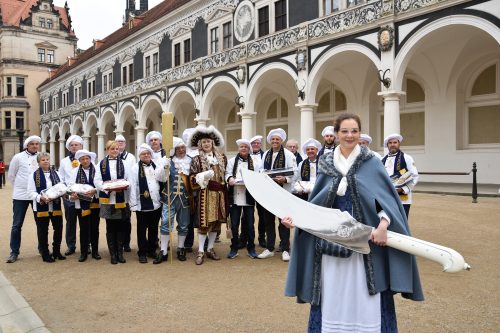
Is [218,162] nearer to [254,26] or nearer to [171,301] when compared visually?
[171,301]

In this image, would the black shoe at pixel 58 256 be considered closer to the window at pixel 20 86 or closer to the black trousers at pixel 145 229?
the black trousers at pixel 145 229

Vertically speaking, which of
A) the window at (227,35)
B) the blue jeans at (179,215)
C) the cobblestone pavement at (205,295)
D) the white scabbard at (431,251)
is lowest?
the cobblestone pavement at (205,295)

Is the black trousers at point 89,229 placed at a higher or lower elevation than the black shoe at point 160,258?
higher

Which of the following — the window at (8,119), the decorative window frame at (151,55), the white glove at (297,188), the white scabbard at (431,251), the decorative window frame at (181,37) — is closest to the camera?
the white scabbard at (431,251)

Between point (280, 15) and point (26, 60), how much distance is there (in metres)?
41.8

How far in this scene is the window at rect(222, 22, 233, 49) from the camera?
21.1 m

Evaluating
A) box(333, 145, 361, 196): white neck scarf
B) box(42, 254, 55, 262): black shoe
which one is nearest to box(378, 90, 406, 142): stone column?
box(42, 254, 55, 262): black shoe

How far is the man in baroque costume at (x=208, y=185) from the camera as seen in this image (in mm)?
6125

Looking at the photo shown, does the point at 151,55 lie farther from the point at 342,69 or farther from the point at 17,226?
the point at 17,226

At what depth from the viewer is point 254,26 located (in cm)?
1953

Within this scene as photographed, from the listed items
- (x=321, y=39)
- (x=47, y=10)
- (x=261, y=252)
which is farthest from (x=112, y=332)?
(x=47, y=10)

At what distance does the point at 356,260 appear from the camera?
8.85 ft

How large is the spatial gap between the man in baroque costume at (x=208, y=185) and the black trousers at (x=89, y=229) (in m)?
1.57

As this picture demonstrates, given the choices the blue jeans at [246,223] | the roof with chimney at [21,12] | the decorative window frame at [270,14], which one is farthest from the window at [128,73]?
the roof with chimney at [21,12]
